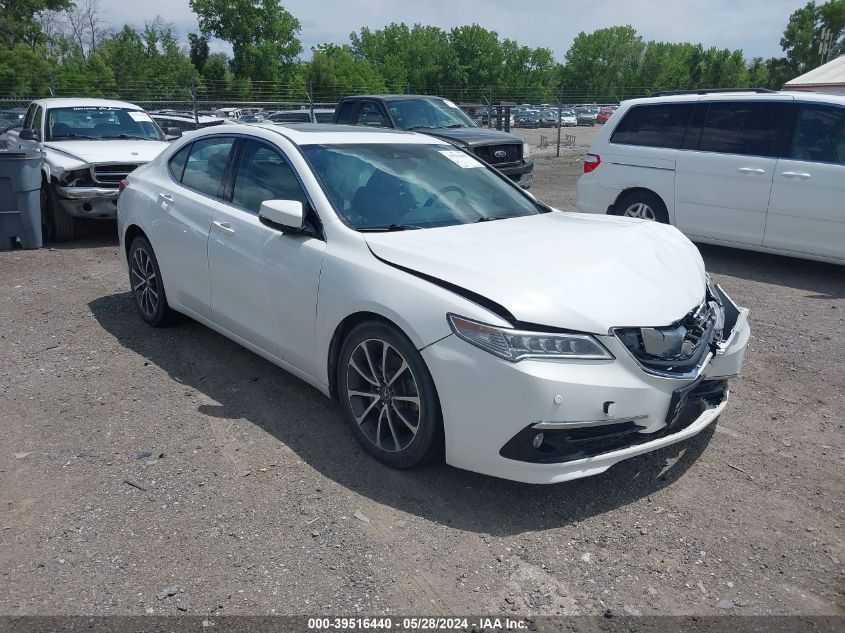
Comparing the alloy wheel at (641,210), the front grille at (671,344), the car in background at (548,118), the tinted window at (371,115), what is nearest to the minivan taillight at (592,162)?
the alloy wheel at (641,210)

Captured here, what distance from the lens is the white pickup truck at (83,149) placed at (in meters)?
9.25

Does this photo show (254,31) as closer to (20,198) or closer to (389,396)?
(20,198)

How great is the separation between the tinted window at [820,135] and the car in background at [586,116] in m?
27.7

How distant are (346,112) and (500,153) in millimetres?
2930

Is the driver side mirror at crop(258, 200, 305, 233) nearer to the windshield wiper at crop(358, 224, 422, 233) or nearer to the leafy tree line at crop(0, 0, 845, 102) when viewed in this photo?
the windshield wiper at crop(358, 224, 422, 233)

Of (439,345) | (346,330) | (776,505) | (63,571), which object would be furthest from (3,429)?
(776,505)

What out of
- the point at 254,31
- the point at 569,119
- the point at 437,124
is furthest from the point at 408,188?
the point at 254,31

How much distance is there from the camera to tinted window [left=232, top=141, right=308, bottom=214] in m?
4.38

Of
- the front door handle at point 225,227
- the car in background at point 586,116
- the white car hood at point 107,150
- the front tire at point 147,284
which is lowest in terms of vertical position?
the front tire at point 147,284

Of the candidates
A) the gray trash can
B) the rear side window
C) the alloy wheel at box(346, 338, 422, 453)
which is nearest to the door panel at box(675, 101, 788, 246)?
the rear side window

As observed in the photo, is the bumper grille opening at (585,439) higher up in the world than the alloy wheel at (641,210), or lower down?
lower down

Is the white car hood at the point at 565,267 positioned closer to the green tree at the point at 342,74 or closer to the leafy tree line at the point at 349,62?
the leafy tree line at the point at 349,62

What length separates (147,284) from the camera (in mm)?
5859

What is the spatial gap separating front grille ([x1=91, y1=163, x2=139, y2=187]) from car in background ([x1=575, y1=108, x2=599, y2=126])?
91.3ft
